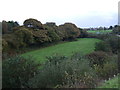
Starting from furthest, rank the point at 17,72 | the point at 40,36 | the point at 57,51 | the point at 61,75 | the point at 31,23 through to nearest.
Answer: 1. the point at 31,23
2. the point at 40,36
3. the point at 57,51
4. the point at 17,72
5. the point at 61,75

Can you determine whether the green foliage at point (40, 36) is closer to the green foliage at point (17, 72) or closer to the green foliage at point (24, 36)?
the green foliage at point (24, 36)

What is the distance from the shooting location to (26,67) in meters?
11.3

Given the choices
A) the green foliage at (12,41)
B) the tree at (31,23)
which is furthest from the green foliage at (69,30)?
the green foliage at (12,41)

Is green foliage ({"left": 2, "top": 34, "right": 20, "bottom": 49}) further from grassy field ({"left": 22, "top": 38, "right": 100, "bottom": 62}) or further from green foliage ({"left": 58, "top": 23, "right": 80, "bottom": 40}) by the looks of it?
green foliage ({"left": 58, "top": 23, "right": 80, "bottom": 40})

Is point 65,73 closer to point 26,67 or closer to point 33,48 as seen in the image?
point 26,67

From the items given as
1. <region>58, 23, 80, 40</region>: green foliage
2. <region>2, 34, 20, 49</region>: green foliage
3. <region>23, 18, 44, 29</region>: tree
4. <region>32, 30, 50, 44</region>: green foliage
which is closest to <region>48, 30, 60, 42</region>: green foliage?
<region>32, 30, 50, 44</region>: green foliage

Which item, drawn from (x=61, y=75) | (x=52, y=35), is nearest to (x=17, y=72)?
(x=61, y=75)

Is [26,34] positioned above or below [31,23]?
below

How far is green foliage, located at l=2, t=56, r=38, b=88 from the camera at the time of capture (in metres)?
10.8

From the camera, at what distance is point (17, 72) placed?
11.1 meters

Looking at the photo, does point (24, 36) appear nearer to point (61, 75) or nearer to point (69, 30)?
point (69, 30)

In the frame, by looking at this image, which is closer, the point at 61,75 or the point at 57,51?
the point at 61,75

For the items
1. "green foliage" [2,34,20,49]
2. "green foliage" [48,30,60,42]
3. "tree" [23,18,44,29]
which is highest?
"tree" [23,18,44,29]

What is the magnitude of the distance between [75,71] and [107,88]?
211cm
